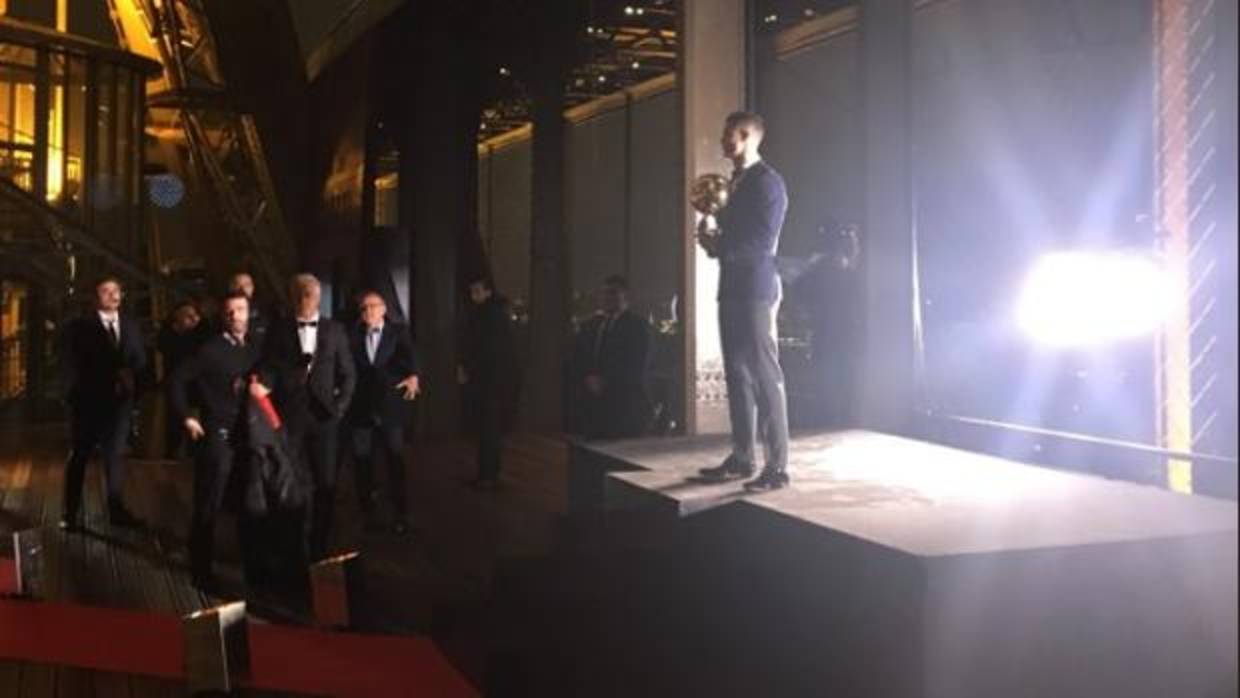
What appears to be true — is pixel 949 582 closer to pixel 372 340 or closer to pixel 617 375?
pixel 372 340

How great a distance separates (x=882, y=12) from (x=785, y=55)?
9.24m

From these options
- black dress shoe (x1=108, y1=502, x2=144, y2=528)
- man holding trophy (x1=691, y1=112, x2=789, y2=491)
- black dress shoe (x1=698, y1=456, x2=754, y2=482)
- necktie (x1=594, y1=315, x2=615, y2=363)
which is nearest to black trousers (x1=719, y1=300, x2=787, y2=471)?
man holding trophy (x1=691, y1=112, x2=789, y2=491)

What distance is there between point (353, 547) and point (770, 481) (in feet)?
11.3

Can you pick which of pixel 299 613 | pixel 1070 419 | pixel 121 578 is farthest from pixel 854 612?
pixel 1070 419

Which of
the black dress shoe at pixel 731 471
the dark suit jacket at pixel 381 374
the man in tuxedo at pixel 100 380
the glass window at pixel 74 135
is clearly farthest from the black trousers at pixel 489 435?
the glass window at pixel 74 135

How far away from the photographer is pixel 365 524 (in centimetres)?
763

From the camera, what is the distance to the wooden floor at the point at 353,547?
16.9 ft

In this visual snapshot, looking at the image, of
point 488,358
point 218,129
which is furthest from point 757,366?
point 218,129

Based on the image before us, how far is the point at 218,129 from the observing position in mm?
19594

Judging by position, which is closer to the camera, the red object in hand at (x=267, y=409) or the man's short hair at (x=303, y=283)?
the red object in hand at (x=267, y=409)

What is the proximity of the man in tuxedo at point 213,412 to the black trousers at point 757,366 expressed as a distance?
277 cm

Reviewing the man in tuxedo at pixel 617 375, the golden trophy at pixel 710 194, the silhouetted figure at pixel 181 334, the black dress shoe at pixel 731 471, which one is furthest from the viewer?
the silhouetted figure at pixel 181 334

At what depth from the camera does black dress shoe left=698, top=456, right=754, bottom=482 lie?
5105mm

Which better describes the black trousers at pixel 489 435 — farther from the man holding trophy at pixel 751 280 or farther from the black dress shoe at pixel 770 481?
the black dress shoe at pixel 770 481
